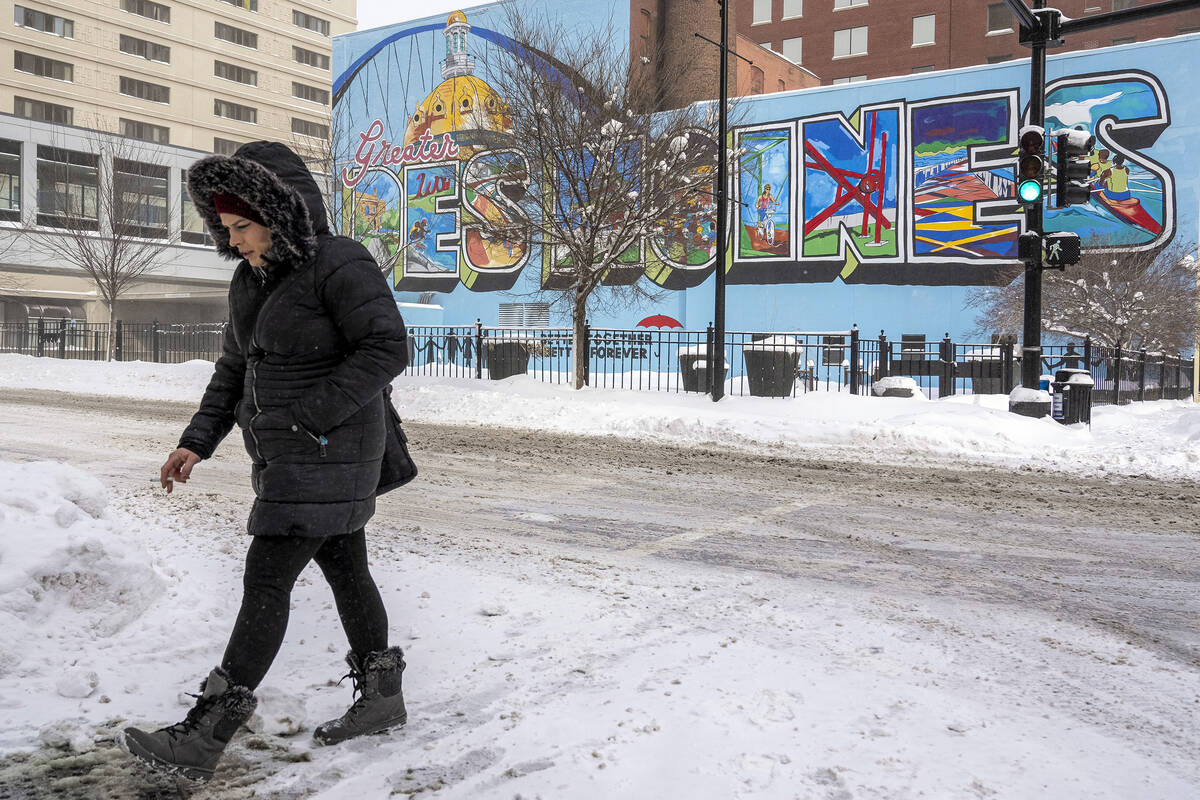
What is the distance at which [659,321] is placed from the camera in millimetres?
32375

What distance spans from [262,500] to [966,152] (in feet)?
94.5

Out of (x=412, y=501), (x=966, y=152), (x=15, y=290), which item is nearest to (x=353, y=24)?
(x=15, y=290)

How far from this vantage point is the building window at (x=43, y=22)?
192 ft

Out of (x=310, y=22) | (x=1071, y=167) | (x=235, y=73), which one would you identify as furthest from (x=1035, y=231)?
(x=310, y=22)

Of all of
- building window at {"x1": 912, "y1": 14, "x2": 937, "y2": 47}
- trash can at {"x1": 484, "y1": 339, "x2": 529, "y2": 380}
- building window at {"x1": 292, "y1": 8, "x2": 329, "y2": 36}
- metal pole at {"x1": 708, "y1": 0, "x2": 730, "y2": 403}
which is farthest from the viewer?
building window at {"x1": 292, "y1": 8, "x2": 329, "y2": 36}

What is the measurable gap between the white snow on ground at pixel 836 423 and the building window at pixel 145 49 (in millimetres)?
56328

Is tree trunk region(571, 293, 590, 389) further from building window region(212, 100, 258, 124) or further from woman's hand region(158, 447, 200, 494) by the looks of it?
building window region(212, 100, 258, 124)

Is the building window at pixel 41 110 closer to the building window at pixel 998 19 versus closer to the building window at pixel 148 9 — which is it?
the building window at pixel 148 9

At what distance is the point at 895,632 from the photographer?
4.03 m

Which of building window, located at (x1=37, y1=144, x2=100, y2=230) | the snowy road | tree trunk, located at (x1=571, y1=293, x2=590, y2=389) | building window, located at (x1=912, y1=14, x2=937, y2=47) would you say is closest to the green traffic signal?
the snowy road

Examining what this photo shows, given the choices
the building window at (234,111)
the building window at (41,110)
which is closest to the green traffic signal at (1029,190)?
the building window at (41,110)

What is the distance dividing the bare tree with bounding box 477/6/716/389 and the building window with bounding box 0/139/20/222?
40002mm

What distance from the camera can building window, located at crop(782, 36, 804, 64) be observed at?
5025 cm

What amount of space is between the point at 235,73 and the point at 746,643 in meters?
78.8
